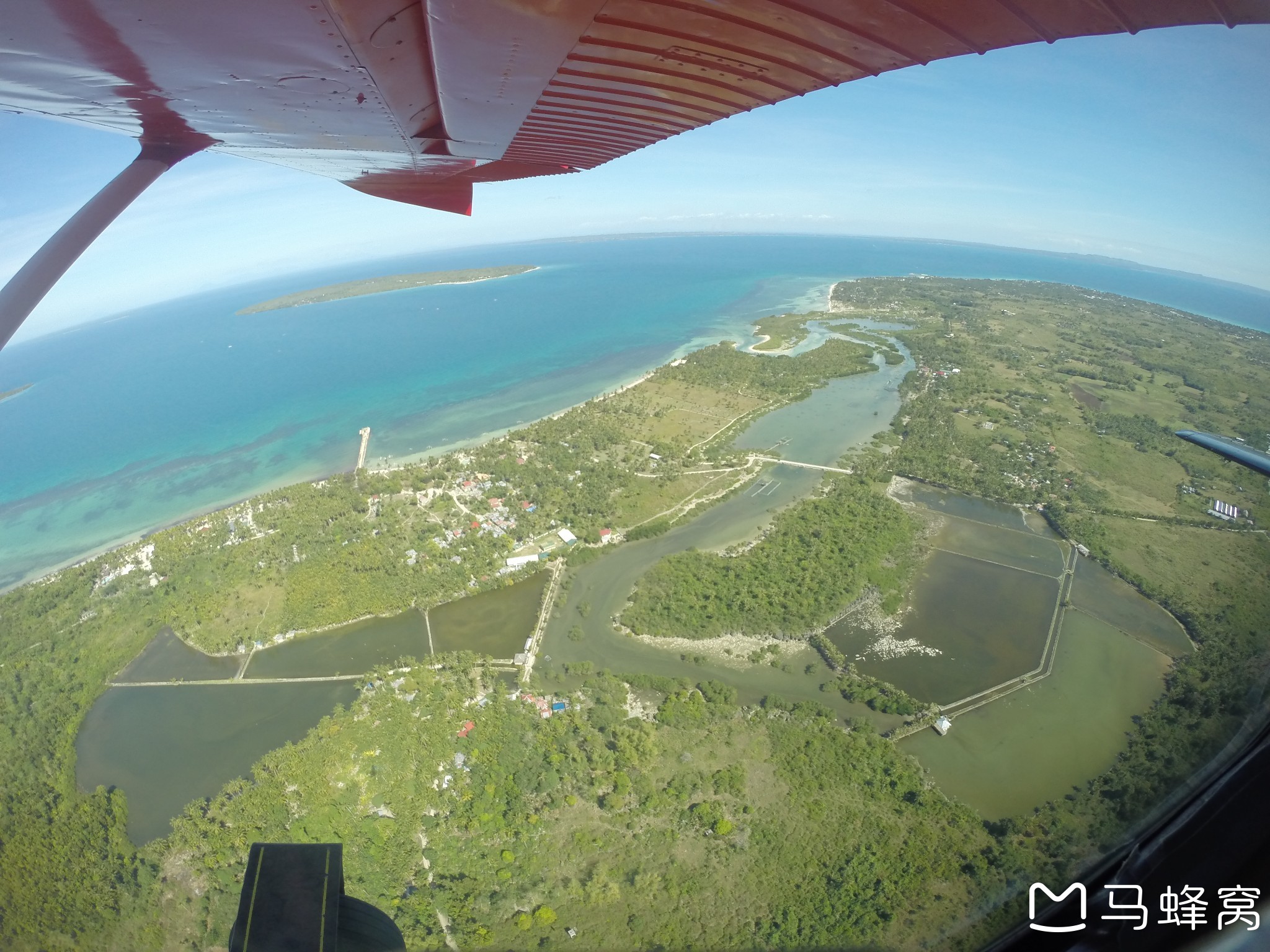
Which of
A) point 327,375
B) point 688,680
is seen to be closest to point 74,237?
point 688,680

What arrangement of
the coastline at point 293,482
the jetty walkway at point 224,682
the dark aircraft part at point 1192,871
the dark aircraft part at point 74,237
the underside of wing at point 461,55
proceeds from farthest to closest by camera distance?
1. the coastline at point 293,482
2. the jetty walkway at point 224,682
3. the dark aircraft part at point 74,237
4. the dark aircraft part at point 1192,871
5. the underside of wing at point 461,55

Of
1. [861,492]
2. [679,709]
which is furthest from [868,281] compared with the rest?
[679,709]

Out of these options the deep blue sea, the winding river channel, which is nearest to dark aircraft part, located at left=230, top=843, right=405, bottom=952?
the winding river channel

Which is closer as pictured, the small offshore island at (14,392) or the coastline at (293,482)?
the coastline at (293,482)

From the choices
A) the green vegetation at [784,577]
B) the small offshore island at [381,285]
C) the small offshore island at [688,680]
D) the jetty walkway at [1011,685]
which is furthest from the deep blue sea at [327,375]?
the jetty walkway at [1011,685]

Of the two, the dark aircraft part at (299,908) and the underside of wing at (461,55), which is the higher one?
the underside of wing at (461,55)

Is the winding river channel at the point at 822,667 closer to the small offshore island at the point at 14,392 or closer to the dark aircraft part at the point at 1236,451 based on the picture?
the dark aircraft part at the point at 1236,451
